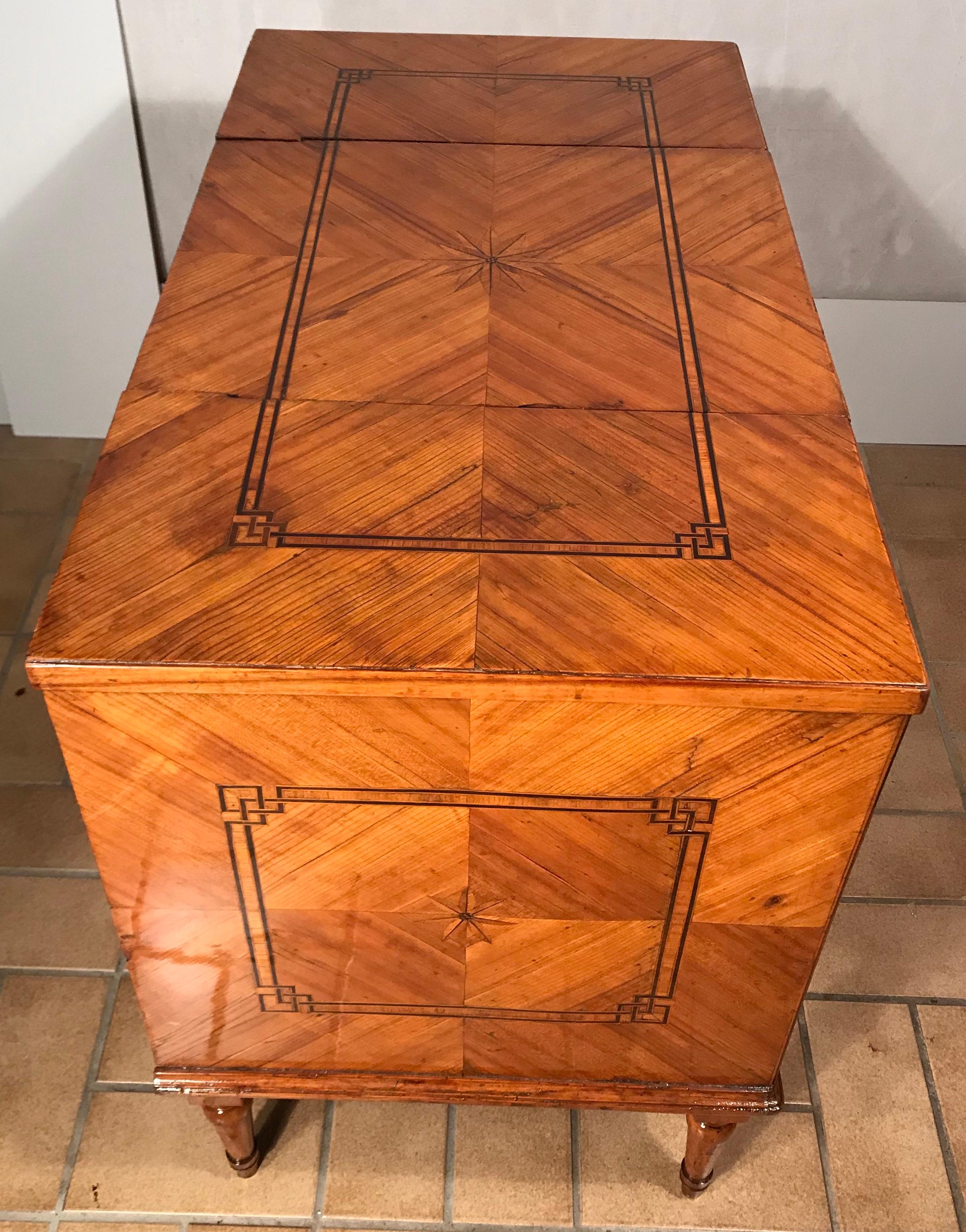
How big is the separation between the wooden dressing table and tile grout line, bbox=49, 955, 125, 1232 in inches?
10.6

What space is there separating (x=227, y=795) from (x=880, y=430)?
2187 mm

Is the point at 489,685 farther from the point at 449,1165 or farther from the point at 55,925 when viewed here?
the point at 55,925

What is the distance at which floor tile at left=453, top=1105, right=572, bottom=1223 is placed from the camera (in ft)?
5.47

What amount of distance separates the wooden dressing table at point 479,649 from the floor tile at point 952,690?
106 centimetres

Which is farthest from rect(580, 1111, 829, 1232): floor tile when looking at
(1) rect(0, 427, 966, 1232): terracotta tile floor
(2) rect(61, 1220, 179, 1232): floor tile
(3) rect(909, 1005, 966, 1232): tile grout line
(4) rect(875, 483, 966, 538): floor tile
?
(4) rect(875, 483, 966, 538): floor tile

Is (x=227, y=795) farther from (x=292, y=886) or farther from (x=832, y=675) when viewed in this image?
Result: (x=832, y=675)

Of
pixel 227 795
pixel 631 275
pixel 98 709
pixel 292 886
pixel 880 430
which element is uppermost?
pixel 631 275

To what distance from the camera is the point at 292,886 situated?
1.26m

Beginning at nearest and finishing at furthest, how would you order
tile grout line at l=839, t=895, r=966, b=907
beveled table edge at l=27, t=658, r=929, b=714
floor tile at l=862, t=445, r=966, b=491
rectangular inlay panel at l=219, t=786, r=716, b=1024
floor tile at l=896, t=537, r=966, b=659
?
beveled table edge at l=27, t=658, r=929, b=714, rectangular inlay panel at l=219, t=786, r=716, b=1024, tile grout line at l=839, t=895, r=966, b=907, floor tile at l=896, t=537, r=966, b=659, floor tile at l=862, t=445, r=966, b=491

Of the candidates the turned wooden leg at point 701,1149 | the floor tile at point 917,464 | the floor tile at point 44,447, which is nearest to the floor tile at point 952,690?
the floor tile at point 917,464

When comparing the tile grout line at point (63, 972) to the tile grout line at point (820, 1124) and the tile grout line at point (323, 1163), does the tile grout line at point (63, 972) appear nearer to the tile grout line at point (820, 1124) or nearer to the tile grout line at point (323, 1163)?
the tile grout line at point (323, 1163)

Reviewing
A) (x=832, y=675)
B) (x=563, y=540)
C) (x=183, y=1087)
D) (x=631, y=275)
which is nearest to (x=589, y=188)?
(x=631, y=275)

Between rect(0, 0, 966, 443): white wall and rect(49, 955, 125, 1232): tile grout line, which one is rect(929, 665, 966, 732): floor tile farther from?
rect(49, 955, 125, 1232): tile grout line

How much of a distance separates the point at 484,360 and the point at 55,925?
1.21 m
